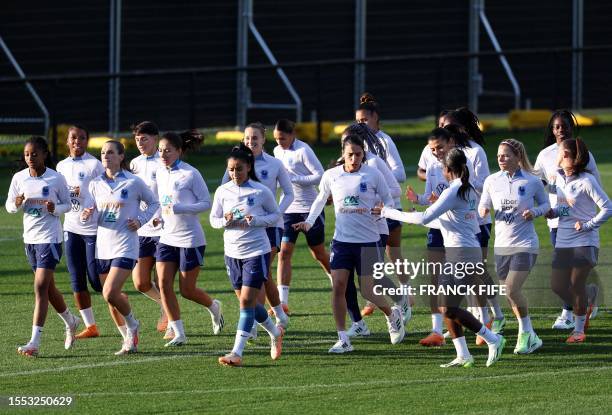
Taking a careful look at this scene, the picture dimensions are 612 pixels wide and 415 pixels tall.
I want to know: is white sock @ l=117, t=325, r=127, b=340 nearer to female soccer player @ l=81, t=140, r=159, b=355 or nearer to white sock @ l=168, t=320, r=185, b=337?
female soccer player @ l=81, t=140, r=159, b=355

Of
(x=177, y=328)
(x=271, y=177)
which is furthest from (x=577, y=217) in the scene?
(x=177, y=328)

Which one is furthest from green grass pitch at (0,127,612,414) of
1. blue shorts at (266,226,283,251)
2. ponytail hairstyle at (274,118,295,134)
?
ponytail hairstyle at (274,118,295,134)

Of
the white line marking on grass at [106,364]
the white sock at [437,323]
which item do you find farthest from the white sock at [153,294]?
the white sock at [437,323]

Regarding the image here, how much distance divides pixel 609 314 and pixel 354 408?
4901 millimetres

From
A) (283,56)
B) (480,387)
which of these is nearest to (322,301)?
(480,387)

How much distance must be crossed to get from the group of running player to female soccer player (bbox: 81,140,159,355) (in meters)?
0.01

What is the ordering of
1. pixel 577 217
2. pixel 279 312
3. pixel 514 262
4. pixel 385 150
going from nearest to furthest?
pixel 514 262 < pixel 577 217 < pixel 279 312 < pixel 385 150

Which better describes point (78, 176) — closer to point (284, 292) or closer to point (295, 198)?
point (295, 198)

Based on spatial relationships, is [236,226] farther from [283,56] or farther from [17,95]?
[283,56]

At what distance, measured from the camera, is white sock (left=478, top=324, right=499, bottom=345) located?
1197 centimetres

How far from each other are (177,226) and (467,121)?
2.91 m

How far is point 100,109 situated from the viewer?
27.7m

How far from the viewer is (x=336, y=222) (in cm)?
1293

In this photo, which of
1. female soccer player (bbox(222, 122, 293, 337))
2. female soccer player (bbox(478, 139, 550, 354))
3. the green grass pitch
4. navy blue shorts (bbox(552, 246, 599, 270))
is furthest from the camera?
female soccer player (bbox(222, 122, 293, 337))
